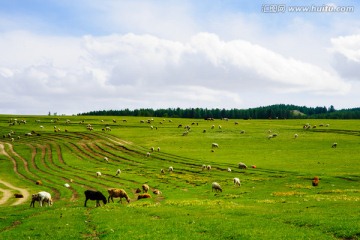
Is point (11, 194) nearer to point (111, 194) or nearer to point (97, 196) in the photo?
point (111, 194)

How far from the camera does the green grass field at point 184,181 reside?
2428cm

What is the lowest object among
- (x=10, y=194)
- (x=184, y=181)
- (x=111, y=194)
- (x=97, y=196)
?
(x=10, y=194)

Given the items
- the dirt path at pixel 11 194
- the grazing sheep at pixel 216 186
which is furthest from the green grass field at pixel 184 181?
the grazing sheep at pixel 216 186

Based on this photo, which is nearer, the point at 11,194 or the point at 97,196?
the point at 97,196

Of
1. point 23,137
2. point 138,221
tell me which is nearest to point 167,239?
point 138,221

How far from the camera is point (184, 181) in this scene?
219ft

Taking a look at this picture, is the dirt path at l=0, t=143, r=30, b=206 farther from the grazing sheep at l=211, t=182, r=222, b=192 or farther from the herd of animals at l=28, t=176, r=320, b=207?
the grazing sheep at l=211, t=182, r=222, b=192

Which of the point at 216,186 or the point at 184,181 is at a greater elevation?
the point at 216,186

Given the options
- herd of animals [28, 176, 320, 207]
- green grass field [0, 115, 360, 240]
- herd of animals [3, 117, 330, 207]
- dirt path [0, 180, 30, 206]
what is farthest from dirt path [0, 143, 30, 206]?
herd of animals [28, 176, 320, 207]

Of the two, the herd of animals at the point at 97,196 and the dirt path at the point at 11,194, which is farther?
the dirt path at the point at 11,194

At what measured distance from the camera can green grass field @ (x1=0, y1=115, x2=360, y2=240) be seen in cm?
2428

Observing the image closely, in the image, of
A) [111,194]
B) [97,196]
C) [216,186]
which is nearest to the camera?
[97,196]

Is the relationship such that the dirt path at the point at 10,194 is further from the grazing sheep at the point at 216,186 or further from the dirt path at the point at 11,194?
the grazing sheep at the point at 216,186

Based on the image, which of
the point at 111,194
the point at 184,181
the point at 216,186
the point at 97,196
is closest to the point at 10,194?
the point at 111,194
